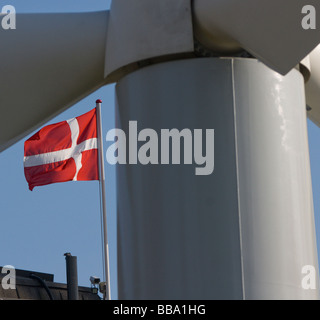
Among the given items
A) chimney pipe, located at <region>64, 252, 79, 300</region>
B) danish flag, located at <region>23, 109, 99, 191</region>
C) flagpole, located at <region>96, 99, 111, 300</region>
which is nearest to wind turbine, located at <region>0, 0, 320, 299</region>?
flagpole, located at <region>96, 99, 111, 300</region>

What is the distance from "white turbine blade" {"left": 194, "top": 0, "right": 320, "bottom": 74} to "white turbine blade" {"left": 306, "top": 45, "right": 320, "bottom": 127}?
100cm

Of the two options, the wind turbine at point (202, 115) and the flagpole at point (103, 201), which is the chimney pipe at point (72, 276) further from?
the wind turbine at point (202, 115)

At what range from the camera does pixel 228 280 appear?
5.02 m

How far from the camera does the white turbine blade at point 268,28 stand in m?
4.77

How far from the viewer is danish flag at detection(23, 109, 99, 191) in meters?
14.1

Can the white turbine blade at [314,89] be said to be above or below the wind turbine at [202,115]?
above

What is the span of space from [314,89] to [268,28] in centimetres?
141

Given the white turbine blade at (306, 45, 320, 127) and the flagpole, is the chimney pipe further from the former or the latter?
the white turbine blade at (306, 45, 320, 127)

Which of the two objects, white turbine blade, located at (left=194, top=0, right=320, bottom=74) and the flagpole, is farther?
the flagpole

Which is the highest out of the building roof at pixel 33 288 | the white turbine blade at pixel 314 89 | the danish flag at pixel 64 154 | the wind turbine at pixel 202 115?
the danish flag at pixel 64 154

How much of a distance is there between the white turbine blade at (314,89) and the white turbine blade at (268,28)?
100cm

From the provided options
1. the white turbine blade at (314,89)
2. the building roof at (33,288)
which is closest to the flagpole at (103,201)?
the building roof at (33,288)
